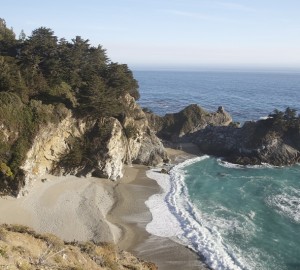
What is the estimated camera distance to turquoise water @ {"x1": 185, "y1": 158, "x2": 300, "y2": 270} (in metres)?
29.6

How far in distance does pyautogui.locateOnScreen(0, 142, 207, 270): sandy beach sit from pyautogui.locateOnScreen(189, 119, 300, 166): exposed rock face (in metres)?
19.1

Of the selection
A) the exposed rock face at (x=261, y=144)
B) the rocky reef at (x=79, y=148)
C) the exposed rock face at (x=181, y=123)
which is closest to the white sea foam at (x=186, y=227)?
the rocky reef at (x=79, y=148)

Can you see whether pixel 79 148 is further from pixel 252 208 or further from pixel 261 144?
pixel 261 144

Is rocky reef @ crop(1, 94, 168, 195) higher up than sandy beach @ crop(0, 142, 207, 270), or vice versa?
rocky reef @ crop(1, 94, 168, 195)

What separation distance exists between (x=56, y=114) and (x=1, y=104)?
5.76m

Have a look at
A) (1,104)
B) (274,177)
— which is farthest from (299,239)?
(1,104)

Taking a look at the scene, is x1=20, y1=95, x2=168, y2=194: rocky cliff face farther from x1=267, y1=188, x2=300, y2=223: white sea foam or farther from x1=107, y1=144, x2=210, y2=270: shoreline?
x1=267, y1=188, x2=300, y2=223: white sea foam

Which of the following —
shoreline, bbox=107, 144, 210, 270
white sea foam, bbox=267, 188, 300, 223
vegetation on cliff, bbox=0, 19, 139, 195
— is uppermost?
vegetation on cliff, bbox=0, 19, 139, 195

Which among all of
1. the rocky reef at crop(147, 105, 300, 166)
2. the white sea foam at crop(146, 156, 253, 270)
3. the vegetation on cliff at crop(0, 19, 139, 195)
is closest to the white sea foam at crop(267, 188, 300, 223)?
the white sea foam at crop(146, 156, 253, 270)

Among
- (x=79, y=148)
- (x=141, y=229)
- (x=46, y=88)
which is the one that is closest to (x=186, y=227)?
(x=141, y=229)

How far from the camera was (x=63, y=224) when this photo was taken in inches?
1259

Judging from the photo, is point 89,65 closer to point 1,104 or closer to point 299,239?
point 1,104

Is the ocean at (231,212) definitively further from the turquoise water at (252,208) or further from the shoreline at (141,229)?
the shoreline at (141,229)

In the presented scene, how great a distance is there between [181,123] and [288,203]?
30.5 metres
